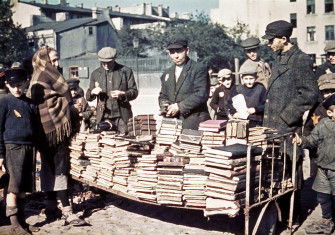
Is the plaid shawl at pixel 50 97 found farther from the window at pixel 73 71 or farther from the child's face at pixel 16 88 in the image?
the window at pixel 73 71

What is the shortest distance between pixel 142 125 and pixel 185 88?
39.2 inches

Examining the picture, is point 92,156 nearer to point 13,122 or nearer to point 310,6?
point 13,122

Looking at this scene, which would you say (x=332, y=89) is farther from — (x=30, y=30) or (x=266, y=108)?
(x=30, y=30)

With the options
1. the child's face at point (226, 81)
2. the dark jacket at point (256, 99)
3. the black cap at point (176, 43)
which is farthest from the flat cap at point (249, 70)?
the child's face at point (226, 81)

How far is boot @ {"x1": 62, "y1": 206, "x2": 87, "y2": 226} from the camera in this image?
5.86 meters

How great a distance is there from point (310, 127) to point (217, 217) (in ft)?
6.85

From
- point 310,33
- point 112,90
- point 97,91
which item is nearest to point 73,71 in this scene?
point 310,33

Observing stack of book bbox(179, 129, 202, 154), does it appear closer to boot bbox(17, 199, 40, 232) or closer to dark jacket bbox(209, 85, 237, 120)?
boot bbox(17, 199, 40, 232)

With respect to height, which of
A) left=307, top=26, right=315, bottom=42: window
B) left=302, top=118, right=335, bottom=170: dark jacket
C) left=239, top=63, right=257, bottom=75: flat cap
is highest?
left=307, top=26, right=315, bottom=42: window

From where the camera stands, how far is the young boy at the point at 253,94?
597cm

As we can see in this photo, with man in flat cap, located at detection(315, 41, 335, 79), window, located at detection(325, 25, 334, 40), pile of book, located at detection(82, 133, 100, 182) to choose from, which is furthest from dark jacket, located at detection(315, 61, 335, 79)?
window, located at detection(325, 25, 334, 40)

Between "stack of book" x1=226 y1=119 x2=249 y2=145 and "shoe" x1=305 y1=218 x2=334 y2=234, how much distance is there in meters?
→ 1.59

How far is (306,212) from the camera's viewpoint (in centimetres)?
621

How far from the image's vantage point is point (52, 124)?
19.2 ft
